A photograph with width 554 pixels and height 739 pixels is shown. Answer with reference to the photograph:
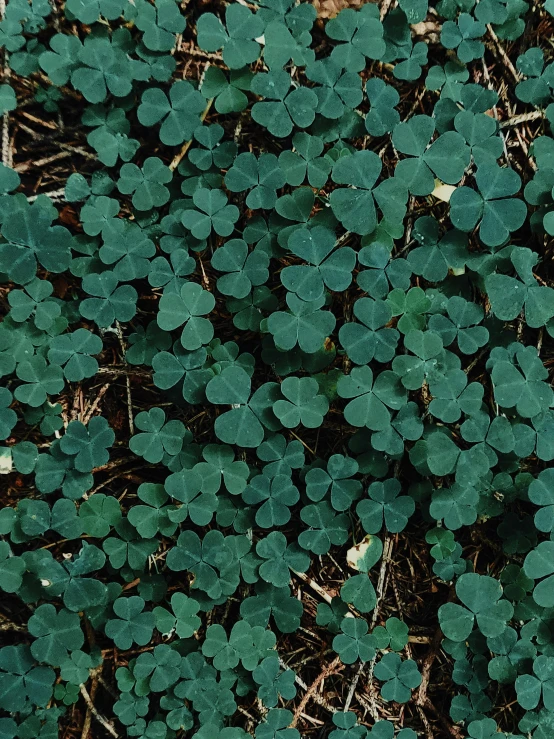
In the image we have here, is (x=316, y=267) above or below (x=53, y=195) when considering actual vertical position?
above

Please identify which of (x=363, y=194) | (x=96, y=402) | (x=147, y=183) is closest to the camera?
(x=363, y=194)

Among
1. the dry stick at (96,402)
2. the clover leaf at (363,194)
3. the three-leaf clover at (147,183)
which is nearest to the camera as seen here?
the clover leaf at (363,194)

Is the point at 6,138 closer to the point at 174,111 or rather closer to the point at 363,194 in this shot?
the point at 174,111

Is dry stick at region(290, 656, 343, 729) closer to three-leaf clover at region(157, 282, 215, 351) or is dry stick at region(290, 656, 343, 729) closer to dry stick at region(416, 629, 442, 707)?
dry stick at region(416, 629, 442, 707)

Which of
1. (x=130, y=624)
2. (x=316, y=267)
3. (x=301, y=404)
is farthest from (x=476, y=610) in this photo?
(x=316, y=267)

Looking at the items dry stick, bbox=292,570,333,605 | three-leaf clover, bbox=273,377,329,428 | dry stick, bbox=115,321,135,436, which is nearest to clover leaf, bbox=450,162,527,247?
three-leaf clover, bbox=273,377,329,428

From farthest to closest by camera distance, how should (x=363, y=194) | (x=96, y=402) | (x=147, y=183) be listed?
(x=96, y=402) < (x=147, y=183) < (x=363, y=194)

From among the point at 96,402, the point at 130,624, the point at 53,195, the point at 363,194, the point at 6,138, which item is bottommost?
the point at 130,624

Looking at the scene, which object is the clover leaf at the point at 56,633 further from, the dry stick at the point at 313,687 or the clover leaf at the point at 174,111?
the clover leaf at the point at 174,111

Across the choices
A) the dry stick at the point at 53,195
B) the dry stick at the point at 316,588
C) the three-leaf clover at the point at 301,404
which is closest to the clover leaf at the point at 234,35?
the dry stick at the point at 53,195
